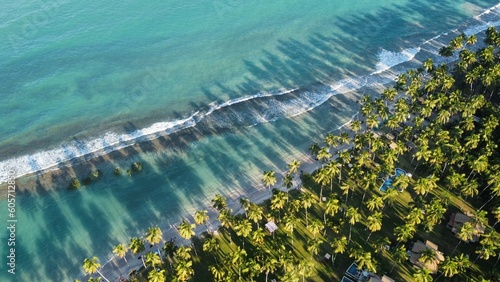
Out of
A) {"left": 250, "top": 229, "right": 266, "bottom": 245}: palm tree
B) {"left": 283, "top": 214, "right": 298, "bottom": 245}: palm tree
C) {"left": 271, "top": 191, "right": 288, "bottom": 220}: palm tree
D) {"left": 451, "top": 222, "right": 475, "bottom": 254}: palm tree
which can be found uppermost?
{"left": 451, "top": 222, "right": 475, "bottom": 254}: palm tree

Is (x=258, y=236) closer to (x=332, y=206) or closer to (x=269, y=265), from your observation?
(x=269, y=265)

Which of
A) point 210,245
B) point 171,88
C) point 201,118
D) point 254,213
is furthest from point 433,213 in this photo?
point 171,88

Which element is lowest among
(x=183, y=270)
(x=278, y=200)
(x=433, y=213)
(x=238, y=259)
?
(x=183, y=270)

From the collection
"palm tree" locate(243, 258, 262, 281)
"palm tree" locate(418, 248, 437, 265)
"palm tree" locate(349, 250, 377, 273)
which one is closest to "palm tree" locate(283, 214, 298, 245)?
"palm tree" locate(243, 258, 262, 281)

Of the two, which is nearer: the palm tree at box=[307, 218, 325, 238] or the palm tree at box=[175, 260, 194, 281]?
the palm tree at box=[175, 260, 194, 281]

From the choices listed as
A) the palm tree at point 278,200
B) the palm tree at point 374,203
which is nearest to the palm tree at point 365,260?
the palm tree at point 374,203

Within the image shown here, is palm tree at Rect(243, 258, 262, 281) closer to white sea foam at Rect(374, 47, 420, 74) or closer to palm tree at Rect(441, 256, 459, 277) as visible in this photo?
palm tree at Rect(441, 256, 459, 277)

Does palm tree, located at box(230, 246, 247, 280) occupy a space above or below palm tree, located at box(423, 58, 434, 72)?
below

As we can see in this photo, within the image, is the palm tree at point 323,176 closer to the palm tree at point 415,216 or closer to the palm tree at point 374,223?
the palm tree at point 374,223
